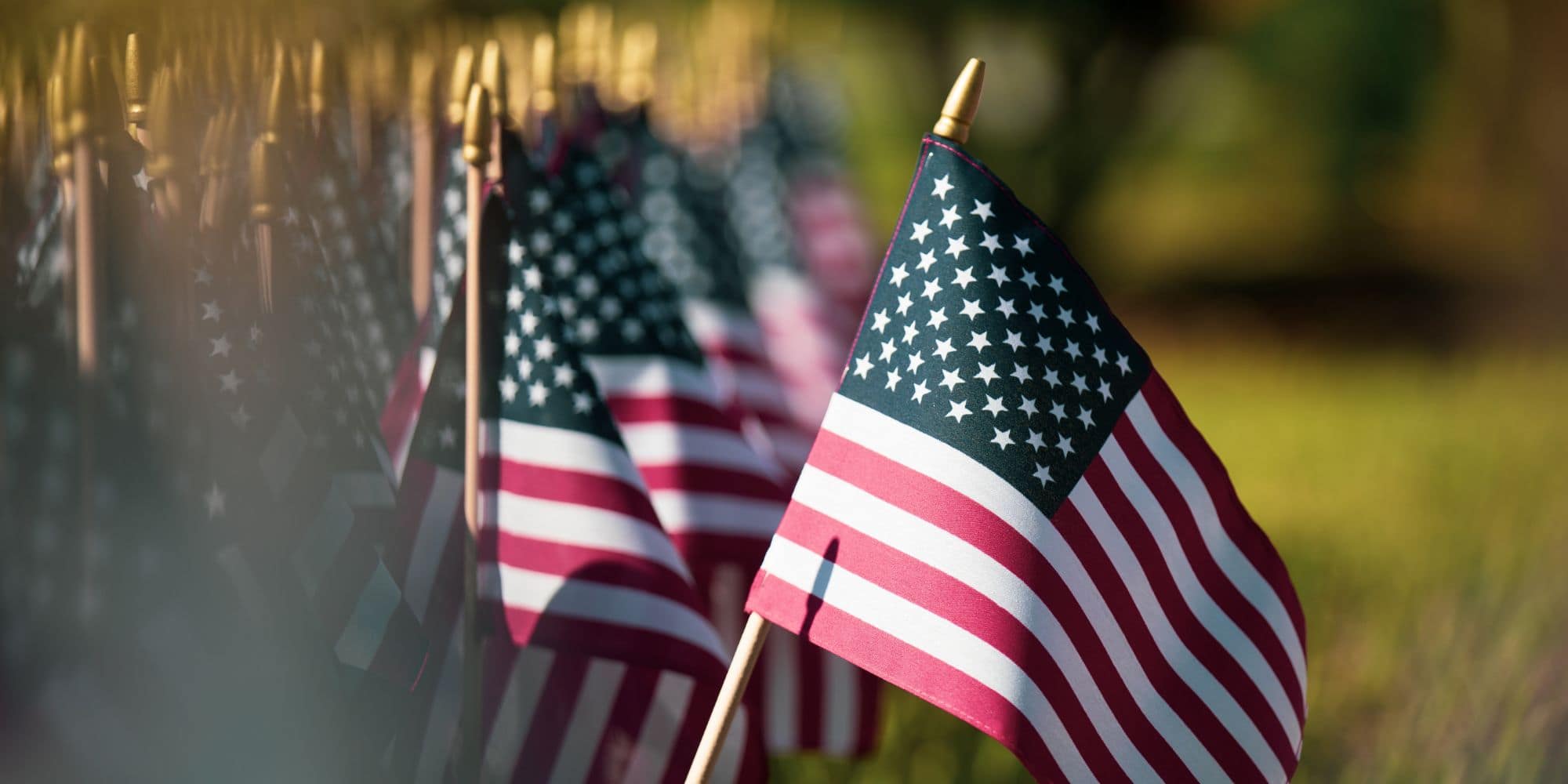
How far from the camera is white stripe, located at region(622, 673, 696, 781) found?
3.01 meters

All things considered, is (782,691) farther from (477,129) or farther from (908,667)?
(477,129)

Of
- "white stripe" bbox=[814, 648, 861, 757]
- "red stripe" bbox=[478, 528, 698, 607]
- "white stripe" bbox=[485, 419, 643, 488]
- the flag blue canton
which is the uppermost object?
the flag blue canton

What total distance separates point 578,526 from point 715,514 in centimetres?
78

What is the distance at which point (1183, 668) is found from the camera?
2.42m

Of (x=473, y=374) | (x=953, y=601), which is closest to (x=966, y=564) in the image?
(x=953, y=601)

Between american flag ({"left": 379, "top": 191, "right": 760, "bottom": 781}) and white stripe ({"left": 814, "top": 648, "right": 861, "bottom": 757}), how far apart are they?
141 cm

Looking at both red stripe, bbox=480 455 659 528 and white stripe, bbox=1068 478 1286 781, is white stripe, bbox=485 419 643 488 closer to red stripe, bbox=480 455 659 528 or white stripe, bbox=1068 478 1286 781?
red stripe, bbox=480 455 659 528

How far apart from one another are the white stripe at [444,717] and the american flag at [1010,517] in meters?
0.80

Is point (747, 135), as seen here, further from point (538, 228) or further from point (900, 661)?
point (900, 661)

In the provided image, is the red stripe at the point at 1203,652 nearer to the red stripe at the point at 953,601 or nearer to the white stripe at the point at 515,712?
the red stripe at the point at 953,601

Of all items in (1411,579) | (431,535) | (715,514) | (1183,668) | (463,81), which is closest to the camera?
(1183,668)

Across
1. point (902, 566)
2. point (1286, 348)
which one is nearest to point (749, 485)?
point (902, 566)

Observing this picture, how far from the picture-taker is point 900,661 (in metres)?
2.19

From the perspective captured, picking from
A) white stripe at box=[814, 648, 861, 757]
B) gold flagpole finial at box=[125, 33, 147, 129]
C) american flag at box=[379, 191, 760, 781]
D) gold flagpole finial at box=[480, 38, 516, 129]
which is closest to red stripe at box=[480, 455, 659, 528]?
american flag at box=[379, 191, 760, 781]
